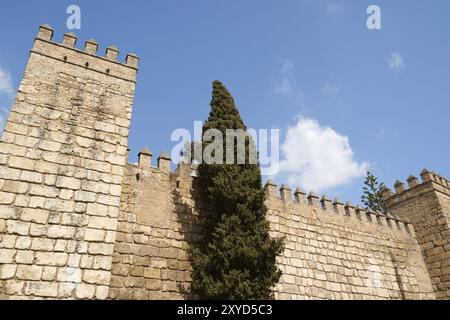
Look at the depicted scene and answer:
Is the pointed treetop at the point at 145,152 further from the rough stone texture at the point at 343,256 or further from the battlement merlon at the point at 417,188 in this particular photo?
the battlement merlon at the point at 417,188

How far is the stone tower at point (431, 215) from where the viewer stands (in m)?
12.8

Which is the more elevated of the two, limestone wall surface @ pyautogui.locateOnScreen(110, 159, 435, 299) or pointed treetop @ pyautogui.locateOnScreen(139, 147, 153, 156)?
pointed treetop @ pyautogui.locateOnScreen(139, 147, 153, 156)

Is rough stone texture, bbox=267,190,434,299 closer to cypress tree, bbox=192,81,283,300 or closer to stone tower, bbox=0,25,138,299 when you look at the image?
cypress tree, bbox=192,81,283,300

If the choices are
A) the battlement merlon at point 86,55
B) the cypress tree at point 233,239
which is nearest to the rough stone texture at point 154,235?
the cypress tree at point 233,239

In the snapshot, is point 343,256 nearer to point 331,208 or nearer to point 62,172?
point 331,208

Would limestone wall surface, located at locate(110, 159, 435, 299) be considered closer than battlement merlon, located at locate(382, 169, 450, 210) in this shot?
Yes

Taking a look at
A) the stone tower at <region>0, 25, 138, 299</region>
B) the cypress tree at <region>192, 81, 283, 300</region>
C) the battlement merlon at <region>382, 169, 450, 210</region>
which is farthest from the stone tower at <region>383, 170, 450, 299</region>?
the stone tower at <region>0, 25, 138, 299</region>

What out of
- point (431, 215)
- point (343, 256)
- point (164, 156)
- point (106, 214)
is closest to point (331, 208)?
point (343, 256)

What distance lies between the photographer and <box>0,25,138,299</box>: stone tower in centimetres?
565

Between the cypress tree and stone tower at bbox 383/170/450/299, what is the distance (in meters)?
8.43

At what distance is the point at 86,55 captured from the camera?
8.23 meters

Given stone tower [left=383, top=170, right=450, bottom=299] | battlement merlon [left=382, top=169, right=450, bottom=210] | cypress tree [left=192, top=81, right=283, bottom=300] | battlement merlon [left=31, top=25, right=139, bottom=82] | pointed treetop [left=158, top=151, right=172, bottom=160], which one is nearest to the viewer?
cypress tree [left=192, top=81, right=283, bottom=300]
